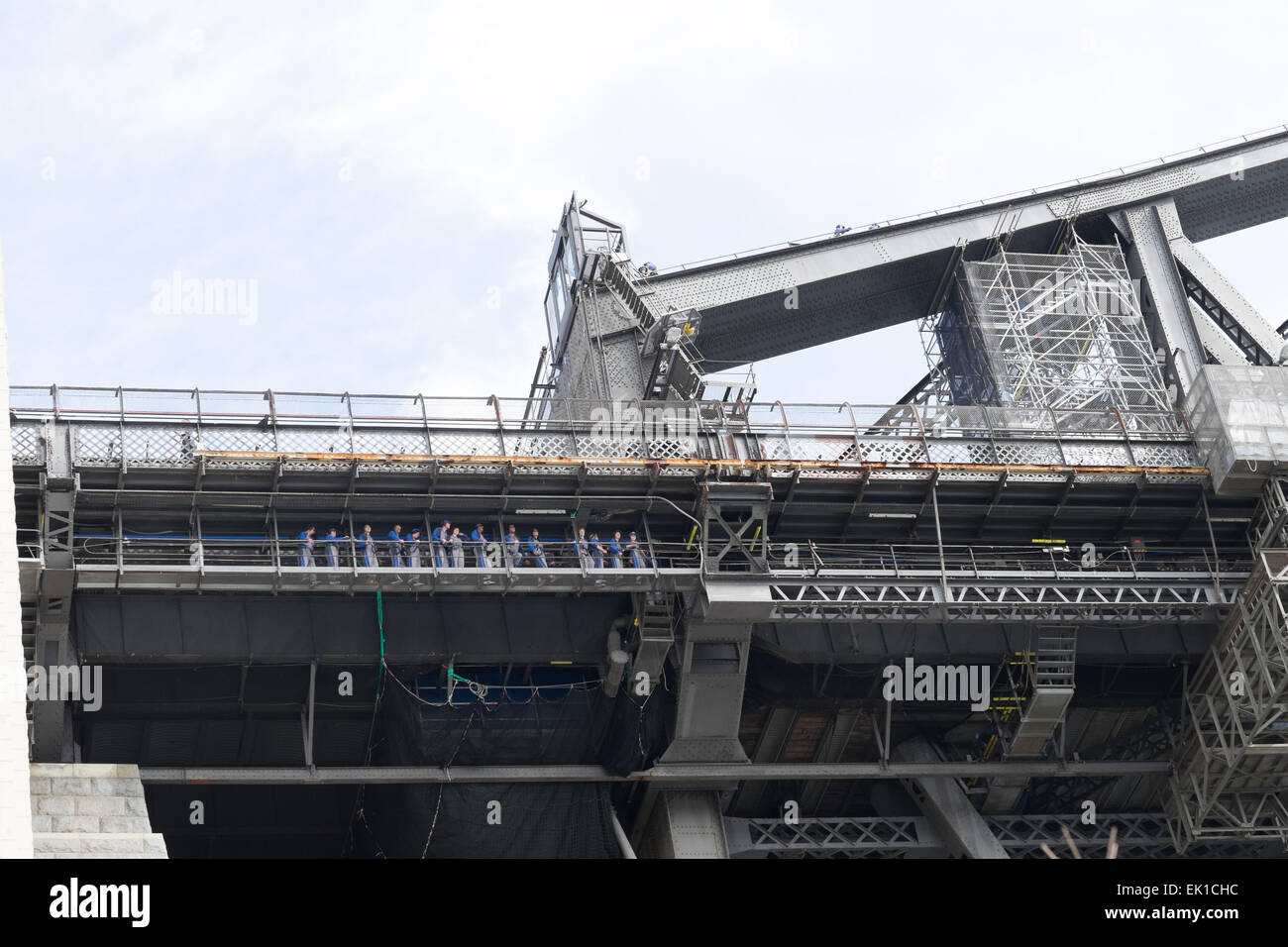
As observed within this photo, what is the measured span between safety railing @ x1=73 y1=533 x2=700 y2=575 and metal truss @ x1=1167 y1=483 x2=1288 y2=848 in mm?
13223

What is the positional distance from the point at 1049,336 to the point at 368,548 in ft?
75.6

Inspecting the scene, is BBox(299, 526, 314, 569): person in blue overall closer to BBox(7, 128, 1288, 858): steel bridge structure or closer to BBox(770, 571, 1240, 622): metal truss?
BBox(7, 128, 1288, 858): steel bridge structure

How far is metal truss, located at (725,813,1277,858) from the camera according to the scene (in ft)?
157

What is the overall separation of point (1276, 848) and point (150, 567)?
1244 inches

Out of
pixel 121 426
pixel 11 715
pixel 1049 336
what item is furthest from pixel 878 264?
pixel 11 715

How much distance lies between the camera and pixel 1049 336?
5597cm

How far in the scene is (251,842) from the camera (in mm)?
50438

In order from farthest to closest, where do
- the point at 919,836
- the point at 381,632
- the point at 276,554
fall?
the point at 919,836 < the point at 381,632 < the point at 276,554

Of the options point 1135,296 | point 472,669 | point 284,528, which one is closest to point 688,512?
point 472,669

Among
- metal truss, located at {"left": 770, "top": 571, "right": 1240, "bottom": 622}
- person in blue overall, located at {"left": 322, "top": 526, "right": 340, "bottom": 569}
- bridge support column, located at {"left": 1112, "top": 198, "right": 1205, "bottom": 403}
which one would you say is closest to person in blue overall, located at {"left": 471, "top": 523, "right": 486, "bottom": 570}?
person in blue overall, located at {"left": 322, "top": 526, "right": 340, "bottom": 569}

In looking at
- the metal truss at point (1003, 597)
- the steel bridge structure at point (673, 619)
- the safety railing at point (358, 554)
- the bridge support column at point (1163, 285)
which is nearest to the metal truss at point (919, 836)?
the steel bridge structure at point (673, 619)

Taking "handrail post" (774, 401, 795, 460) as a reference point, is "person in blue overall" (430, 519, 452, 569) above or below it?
below

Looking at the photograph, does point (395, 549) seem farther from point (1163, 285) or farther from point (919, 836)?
point (1163, 285)

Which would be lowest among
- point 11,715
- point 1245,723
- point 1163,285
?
point 11,715
